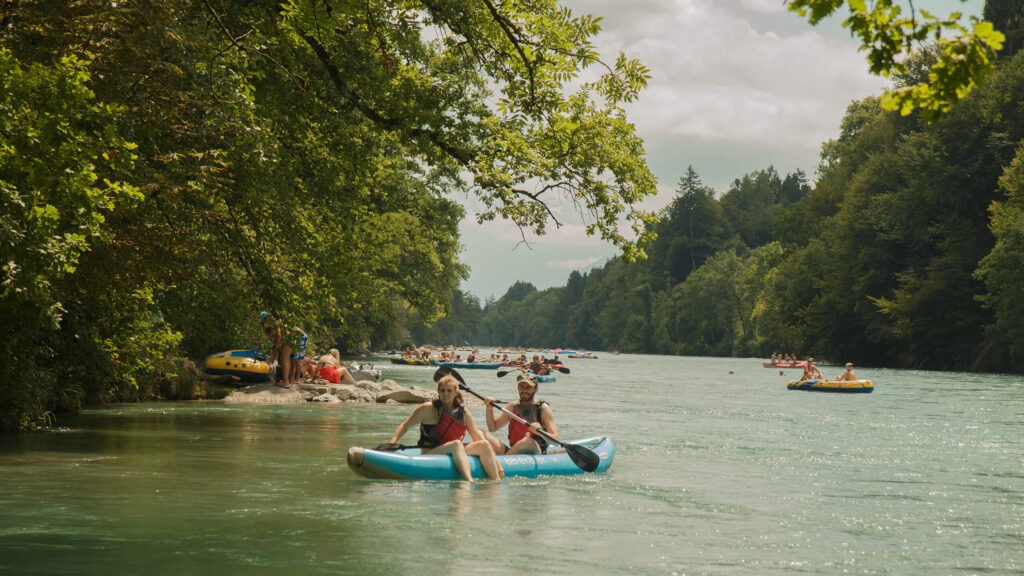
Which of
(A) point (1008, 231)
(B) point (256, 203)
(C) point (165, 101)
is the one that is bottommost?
(B) point (256, 203)

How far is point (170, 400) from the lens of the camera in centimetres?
2059

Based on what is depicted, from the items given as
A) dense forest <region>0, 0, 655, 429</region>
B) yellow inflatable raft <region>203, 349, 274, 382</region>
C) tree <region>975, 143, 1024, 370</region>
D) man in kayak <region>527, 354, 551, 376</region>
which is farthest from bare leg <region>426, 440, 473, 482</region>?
tree <region>975, 143, 1024, 370</region>

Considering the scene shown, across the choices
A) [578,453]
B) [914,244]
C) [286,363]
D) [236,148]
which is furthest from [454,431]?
[914,244]

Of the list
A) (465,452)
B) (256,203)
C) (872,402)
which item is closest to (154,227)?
(256,203)

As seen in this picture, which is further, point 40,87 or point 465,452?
point 465,452

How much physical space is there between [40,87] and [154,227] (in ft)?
9.99

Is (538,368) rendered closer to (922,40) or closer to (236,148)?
(236,148)

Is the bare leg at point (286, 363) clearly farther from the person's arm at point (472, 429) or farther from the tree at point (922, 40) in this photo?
the tree at point (922, 40)

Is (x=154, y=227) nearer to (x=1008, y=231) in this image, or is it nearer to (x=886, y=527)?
(x=886, y=527)

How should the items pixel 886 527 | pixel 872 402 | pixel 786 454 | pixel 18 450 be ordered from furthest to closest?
1. pixel 872 402
2. pixel 786 454
3. pixel 18 450
4. pixel 886 527

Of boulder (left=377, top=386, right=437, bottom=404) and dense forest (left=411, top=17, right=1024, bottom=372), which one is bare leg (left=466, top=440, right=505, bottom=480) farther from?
dense forest (left=411, top=17, right=1024, bottom=372)

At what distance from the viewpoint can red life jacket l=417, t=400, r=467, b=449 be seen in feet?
34.7

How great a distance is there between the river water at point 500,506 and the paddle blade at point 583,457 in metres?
0.32

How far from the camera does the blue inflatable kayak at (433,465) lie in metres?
10.0
